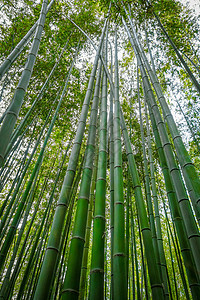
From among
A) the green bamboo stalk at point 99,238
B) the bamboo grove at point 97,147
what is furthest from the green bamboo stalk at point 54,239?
the green bamboo stalk at point 99,238

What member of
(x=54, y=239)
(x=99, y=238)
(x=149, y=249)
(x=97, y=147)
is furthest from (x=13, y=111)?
(x=97, y=147)

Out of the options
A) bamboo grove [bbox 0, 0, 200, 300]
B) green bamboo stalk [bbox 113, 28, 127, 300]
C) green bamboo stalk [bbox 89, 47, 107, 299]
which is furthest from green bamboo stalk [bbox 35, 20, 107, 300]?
green bamboo stalk [bbox 113, 28, 127, 300]

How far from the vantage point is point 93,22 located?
15.9 feet

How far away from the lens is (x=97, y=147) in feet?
8.40

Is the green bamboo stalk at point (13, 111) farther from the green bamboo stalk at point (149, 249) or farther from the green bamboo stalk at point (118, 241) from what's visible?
the green bamboo stalk at point (149, 249)

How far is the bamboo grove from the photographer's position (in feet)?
3.54

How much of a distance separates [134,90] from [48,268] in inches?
187

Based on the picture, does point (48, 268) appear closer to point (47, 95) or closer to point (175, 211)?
point (175, 211)

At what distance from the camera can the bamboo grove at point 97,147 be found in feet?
3.54

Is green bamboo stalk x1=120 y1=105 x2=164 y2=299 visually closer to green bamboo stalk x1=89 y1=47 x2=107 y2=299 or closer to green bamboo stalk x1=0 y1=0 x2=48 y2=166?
green bamboo stalk x1=89 y1=47 x2=107 y2=299

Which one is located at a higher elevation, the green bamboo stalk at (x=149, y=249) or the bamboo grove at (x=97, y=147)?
the bamboo grove at (x=97, y=147)

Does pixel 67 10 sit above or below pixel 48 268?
above

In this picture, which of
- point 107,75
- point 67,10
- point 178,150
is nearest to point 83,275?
point 178,150

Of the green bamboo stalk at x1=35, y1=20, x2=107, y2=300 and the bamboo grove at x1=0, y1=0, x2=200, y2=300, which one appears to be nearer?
the green bamboo stalk at x1=35, y1=20, x2=107, y2=300
